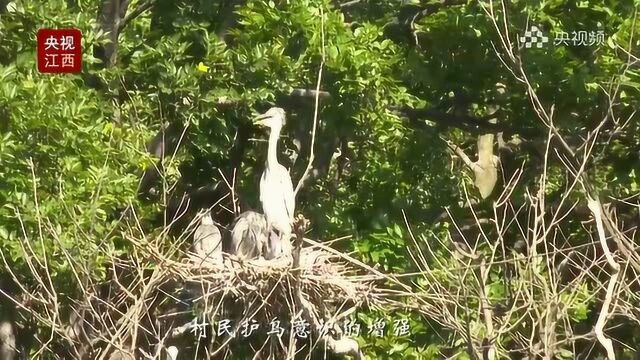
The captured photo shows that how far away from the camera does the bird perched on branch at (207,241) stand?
17.2 feet

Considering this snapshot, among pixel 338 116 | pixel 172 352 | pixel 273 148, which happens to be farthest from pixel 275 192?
pixel 172 352

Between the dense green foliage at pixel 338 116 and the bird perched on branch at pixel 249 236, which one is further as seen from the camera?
the bird perched on branch at pixel 249 236

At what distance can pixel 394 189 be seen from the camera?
19.7 ft

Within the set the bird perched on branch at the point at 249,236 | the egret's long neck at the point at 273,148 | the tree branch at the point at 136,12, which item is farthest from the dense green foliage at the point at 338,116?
the bird perched on branch at the point at 249,236

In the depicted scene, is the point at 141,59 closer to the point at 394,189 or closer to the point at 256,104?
the point at 256,104

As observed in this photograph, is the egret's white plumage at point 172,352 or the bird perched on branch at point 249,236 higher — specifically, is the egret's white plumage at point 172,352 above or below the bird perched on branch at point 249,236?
below

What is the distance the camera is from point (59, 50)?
512 cm

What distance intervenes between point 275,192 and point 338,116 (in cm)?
46

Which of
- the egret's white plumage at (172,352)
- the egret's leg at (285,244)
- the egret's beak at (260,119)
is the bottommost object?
the egret's white plumage at (172,352)

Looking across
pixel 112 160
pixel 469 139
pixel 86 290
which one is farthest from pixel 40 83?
pixel 469 139

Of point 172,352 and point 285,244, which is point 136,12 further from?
point 172,352

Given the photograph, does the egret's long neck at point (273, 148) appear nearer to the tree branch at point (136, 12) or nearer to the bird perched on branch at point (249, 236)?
the bird perched on branch at point (249, 236)

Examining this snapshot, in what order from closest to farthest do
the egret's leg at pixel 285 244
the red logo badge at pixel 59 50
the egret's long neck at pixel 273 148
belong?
the red logo badge at pixel 59 50 → the egret's leg at pixel 285 244 → the egret's long neck at pixel 273 148

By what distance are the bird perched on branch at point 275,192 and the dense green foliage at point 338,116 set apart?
0.33 ft
